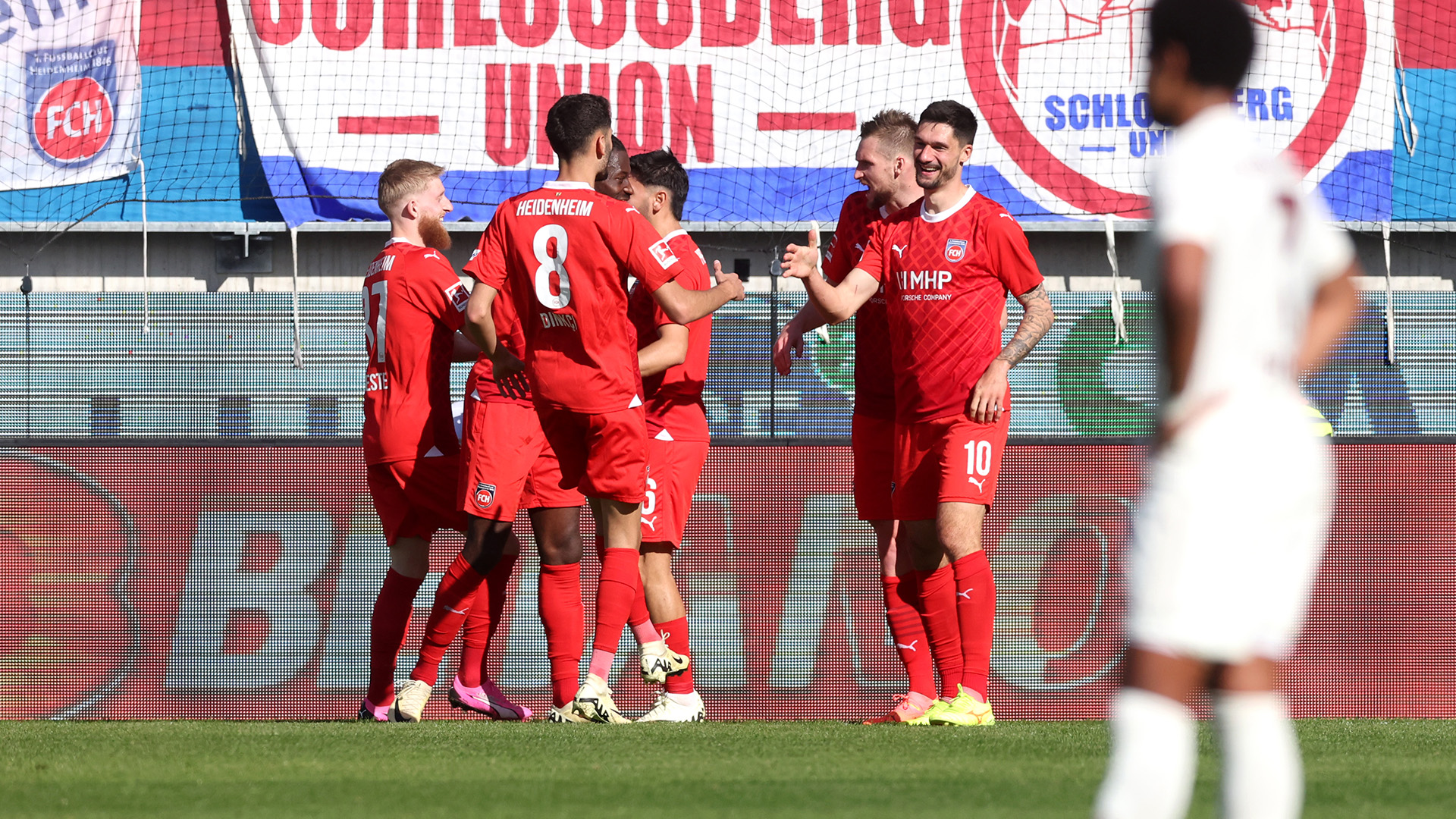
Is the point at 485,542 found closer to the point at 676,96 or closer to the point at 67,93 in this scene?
the point at 676,96

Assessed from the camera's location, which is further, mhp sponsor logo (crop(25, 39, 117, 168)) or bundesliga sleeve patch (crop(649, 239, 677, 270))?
mhp sponsor logo (crop(25, 39, 117, 168))

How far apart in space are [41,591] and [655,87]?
6.15 metres

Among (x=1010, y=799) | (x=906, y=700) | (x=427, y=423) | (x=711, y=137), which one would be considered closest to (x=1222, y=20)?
(x=1010, y=799)

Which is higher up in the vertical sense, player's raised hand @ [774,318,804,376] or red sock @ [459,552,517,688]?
player's raised hand @ [774,318,804,376]

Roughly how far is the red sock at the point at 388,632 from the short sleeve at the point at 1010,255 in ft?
7.48

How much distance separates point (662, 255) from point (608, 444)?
59cm

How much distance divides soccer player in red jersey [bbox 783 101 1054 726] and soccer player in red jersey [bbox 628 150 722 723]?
59 centimetres

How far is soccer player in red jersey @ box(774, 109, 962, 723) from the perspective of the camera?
5.17 metres

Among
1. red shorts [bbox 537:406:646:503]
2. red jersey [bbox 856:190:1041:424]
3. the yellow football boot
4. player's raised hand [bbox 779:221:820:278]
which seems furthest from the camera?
red jersey [bbox 856:190:1041:424]

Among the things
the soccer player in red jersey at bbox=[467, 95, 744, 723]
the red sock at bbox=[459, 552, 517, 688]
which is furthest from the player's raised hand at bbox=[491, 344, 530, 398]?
the red sock at bbox=[459, 552, 517, 688]

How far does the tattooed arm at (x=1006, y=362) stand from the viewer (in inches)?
184

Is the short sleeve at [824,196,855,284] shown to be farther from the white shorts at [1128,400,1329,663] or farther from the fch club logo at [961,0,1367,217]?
the fch club logo at [961,0,1367,217]

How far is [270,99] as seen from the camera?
10.8m

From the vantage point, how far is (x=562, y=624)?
500cm
